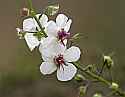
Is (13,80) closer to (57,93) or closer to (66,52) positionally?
(57,93)

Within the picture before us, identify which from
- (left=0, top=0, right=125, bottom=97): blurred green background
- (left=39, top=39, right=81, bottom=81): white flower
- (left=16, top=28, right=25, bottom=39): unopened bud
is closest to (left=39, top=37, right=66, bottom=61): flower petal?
(left=39, top=39, right=81, bottom=81): white flower

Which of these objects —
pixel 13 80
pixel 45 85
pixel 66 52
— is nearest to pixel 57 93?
pixel 45 85

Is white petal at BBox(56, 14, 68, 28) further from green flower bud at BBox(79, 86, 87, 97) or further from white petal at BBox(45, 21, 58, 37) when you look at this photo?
green flower bud at BBox(79, 86, 87, 97)

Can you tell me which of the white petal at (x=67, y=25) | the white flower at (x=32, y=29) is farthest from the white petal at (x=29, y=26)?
the white petal at (x=67, y=25)

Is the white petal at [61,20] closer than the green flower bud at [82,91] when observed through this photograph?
Yes

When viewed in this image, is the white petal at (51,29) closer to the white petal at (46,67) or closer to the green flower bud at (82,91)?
the white petal at (46,67)

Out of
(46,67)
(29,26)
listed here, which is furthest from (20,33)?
(46,67)

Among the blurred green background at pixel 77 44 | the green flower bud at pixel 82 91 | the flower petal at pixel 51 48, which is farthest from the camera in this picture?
the blurred green background at pixel 77 44
